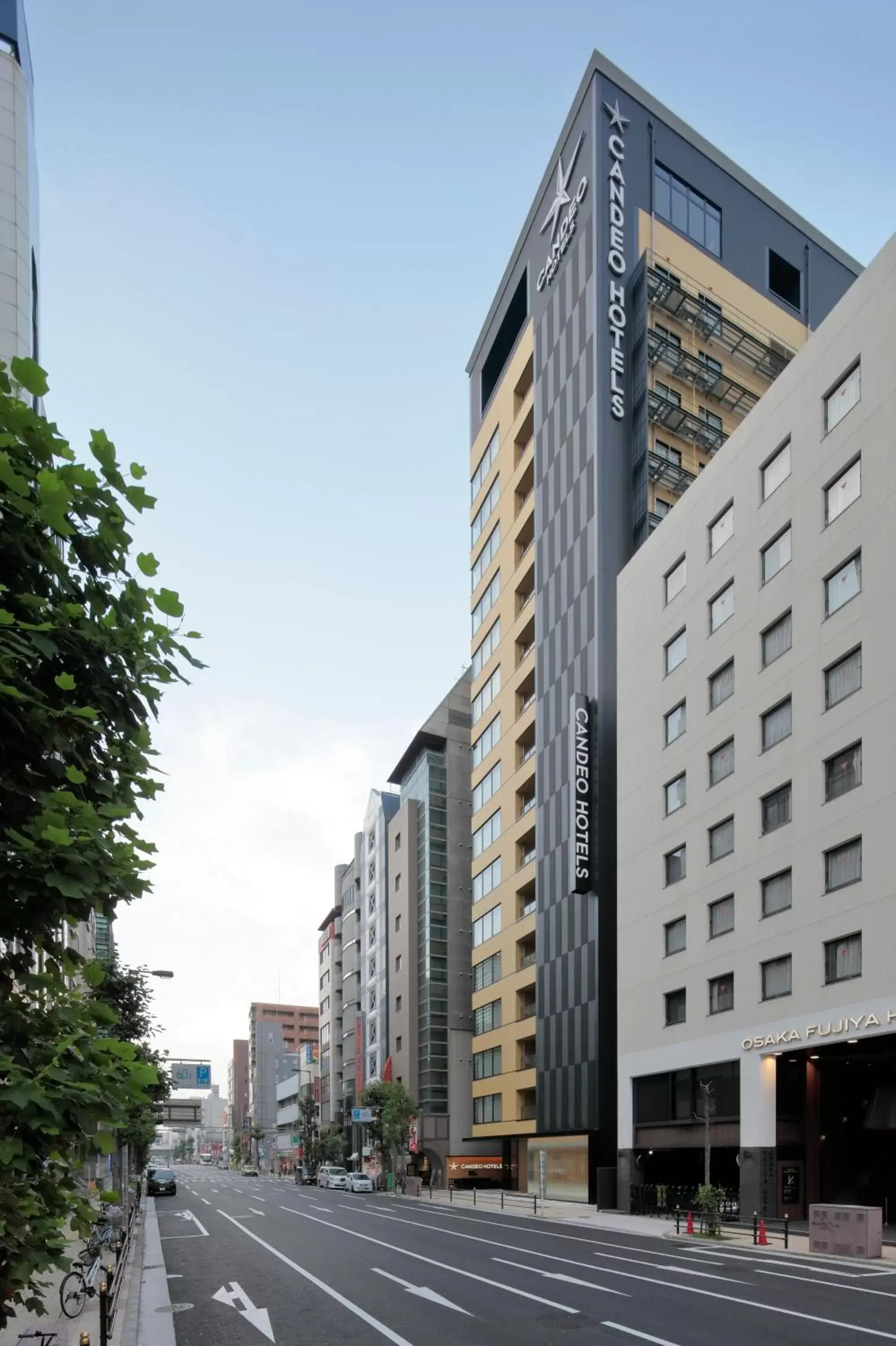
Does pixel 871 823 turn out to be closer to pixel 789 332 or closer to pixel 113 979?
pixel 113 979

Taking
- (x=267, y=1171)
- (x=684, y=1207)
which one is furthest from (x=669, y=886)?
(x=267, y=1171)

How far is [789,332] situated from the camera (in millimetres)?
71312

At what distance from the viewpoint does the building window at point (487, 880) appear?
7250cm

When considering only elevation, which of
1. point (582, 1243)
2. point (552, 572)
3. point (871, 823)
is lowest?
point (582, 1243)

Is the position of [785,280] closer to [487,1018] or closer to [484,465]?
[484,465]

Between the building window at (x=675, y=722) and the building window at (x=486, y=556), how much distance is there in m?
29.9

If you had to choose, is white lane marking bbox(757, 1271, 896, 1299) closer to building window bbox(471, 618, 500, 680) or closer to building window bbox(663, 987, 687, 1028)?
building window bbox(663, 987, 687, 1028)

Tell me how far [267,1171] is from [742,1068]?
522ft

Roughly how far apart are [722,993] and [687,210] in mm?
45095

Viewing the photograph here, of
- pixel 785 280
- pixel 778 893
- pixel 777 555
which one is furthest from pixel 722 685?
pixel 785 280

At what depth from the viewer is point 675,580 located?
49406 millimetres

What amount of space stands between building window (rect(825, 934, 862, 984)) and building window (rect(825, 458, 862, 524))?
13287mm

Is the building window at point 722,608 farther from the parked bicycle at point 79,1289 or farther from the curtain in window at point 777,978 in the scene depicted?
the parked bicycle at point 79,1289

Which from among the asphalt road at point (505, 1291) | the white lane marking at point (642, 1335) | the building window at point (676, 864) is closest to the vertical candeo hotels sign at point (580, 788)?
the building window at point (676, 864)
